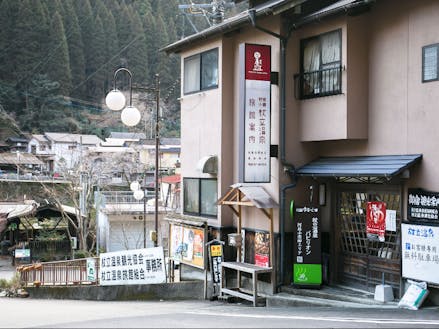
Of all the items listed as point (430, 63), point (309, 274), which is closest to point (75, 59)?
point (309, 274)

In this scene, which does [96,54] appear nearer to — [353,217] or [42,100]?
[42,100]

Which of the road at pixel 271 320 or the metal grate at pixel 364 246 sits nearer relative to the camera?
the road at pixel 271 320

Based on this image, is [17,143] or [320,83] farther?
[17,143]

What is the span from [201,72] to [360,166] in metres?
7.21

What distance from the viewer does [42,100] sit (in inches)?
2923

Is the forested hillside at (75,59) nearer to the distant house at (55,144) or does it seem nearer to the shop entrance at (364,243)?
the distant house at (55,144)

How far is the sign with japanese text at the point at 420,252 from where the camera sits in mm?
11320

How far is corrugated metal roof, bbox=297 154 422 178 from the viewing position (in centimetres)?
1168

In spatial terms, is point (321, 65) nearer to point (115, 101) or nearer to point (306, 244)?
point (306, 244)

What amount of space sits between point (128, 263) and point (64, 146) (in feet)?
197

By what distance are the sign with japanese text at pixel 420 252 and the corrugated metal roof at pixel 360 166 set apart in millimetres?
1316

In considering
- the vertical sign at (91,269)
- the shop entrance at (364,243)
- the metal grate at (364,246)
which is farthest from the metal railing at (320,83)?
the vertical sign at (91,269)

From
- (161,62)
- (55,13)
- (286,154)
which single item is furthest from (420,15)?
(55,13)

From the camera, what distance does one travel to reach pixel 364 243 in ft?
45.1
